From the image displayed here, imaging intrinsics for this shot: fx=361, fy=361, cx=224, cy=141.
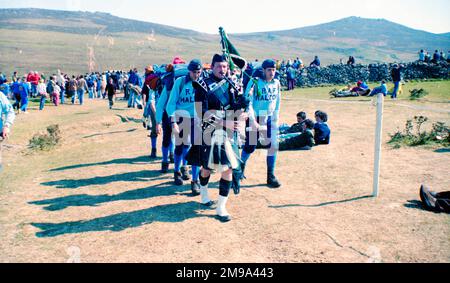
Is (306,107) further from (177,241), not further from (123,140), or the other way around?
(177,241)

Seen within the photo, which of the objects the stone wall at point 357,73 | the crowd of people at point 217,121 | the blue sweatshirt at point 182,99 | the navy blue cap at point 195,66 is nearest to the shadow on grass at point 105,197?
the crowd of people at point 217,121

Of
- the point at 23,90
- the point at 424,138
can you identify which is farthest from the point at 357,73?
the point at 23,90

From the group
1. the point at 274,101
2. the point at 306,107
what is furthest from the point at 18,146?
the point at 306,107

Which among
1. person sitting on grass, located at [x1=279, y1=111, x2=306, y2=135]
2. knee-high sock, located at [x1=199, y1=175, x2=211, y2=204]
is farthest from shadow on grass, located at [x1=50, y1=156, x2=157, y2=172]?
person sitting on grass, located at [x1=279, y1=111, x2=306, y2=135]

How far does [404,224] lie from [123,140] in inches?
362

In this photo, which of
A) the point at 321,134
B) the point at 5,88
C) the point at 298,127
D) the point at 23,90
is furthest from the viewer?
the point at 5,88

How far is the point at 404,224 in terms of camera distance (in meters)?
5.00

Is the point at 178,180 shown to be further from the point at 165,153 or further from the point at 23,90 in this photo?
the point at 23,90

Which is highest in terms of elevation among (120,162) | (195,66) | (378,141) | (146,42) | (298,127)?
(146,42)

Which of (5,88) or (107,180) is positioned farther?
(5,88)

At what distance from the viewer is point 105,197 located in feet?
21.5

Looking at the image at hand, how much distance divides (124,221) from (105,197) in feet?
4.29

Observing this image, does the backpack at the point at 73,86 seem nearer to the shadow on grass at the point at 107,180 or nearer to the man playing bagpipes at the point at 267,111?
the shadow on grass at the point at 107,180

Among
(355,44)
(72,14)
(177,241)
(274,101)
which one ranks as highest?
(72,14)
